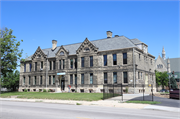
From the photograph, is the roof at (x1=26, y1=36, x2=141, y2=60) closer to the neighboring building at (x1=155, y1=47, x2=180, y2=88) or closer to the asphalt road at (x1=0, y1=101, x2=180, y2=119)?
the asphalt road at (x1=0, y1=101, x2=180, y2=119)

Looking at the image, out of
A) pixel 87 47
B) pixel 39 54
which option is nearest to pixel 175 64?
pixel 87 47

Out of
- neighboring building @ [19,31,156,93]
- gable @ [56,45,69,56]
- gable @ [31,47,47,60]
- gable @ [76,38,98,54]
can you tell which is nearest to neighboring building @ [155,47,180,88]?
neighboring building @ [19,31,156,93]

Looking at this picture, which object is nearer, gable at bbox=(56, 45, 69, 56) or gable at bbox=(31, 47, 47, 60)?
gable at bbox=(56, 45, 69, 56)

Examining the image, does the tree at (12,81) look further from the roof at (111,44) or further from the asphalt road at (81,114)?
the asphalt road at (81,114)

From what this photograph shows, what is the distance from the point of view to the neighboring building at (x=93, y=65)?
117 feet

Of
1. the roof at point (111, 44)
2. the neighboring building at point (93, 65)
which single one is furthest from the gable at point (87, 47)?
the roof at point (111, 44)

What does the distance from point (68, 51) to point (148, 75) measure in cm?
1883

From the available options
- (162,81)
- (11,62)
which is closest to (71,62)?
(11,62)

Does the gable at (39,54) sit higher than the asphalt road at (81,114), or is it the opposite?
the gable at (39,54)

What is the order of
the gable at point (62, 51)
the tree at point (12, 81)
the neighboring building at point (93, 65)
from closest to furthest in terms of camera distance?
the neighboring building at point (93, 65) → the gable at point (62, 51) → the tree at point (12, 81)

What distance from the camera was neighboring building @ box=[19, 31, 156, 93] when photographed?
1400 inches

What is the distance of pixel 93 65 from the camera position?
3856 centimetres

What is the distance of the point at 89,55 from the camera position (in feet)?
128

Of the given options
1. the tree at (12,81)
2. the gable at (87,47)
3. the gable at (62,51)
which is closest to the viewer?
the gable at (87,47)
